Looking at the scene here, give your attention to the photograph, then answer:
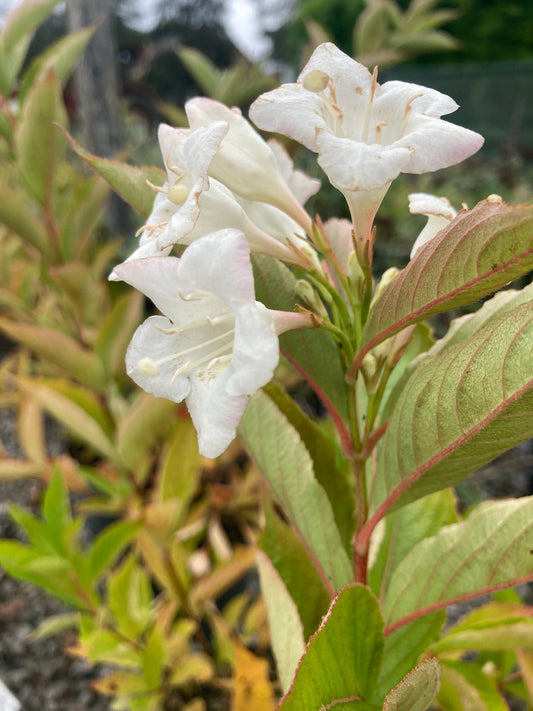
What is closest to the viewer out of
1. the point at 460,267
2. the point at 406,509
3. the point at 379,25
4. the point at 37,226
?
the point at 460,267

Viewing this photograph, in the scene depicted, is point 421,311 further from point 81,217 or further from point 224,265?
point 81,217

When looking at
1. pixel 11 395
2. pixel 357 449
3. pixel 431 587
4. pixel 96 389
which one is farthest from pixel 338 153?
pixel 11 395

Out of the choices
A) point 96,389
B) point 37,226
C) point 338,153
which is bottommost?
point 96,389

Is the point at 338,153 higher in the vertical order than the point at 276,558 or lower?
higher

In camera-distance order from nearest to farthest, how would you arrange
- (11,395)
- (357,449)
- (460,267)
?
(460,267) → (357,449) → (11,395)

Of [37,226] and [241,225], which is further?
[37,226]

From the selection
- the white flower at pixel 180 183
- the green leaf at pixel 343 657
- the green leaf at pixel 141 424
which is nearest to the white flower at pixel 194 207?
the white flower at pixel 180 183

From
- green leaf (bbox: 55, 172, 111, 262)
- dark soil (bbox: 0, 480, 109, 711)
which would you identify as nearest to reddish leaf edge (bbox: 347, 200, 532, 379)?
green leaf (bbox: 55, 172, 111, 262)

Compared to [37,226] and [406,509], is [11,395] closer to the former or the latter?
[37,226]
